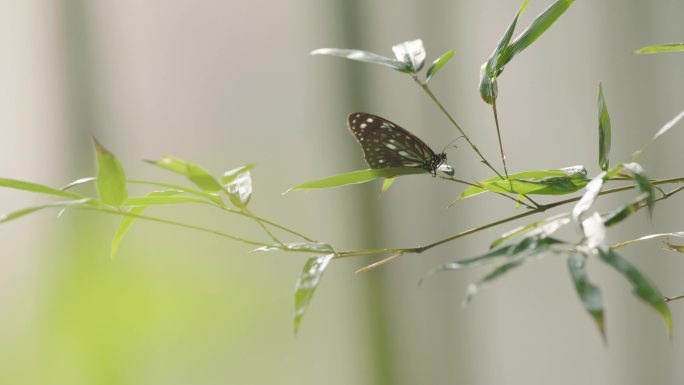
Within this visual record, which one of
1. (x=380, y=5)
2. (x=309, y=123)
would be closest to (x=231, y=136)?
(x=309, y=123)

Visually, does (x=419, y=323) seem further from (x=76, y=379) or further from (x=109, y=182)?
(x=109, y=182)

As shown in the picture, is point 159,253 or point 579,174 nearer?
point 579,174

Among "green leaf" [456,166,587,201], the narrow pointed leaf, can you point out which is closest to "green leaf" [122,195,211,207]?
the narrow pointed leaf

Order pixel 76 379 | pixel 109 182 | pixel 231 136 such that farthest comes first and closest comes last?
pixel 231 136 → pixel 76 379 → pixel 109 182

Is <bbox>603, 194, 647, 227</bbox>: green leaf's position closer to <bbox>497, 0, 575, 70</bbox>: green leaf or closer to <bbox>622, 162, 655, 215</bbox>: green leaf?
<bbox>622, 162, 655, 215</bbox>: green leaf

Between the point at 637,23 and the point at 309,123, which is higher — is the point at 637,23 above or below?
above

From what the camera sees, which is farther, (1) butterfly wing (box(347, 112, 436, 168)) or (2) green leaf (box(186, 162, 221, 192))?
(1) butterfly wing (box(347, 112, 436, 168))

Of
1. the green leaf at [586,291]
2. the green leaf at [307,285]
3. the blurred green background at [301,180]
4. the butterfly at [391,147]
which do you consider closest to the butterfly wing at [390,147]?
the butterfly at [391,147]
